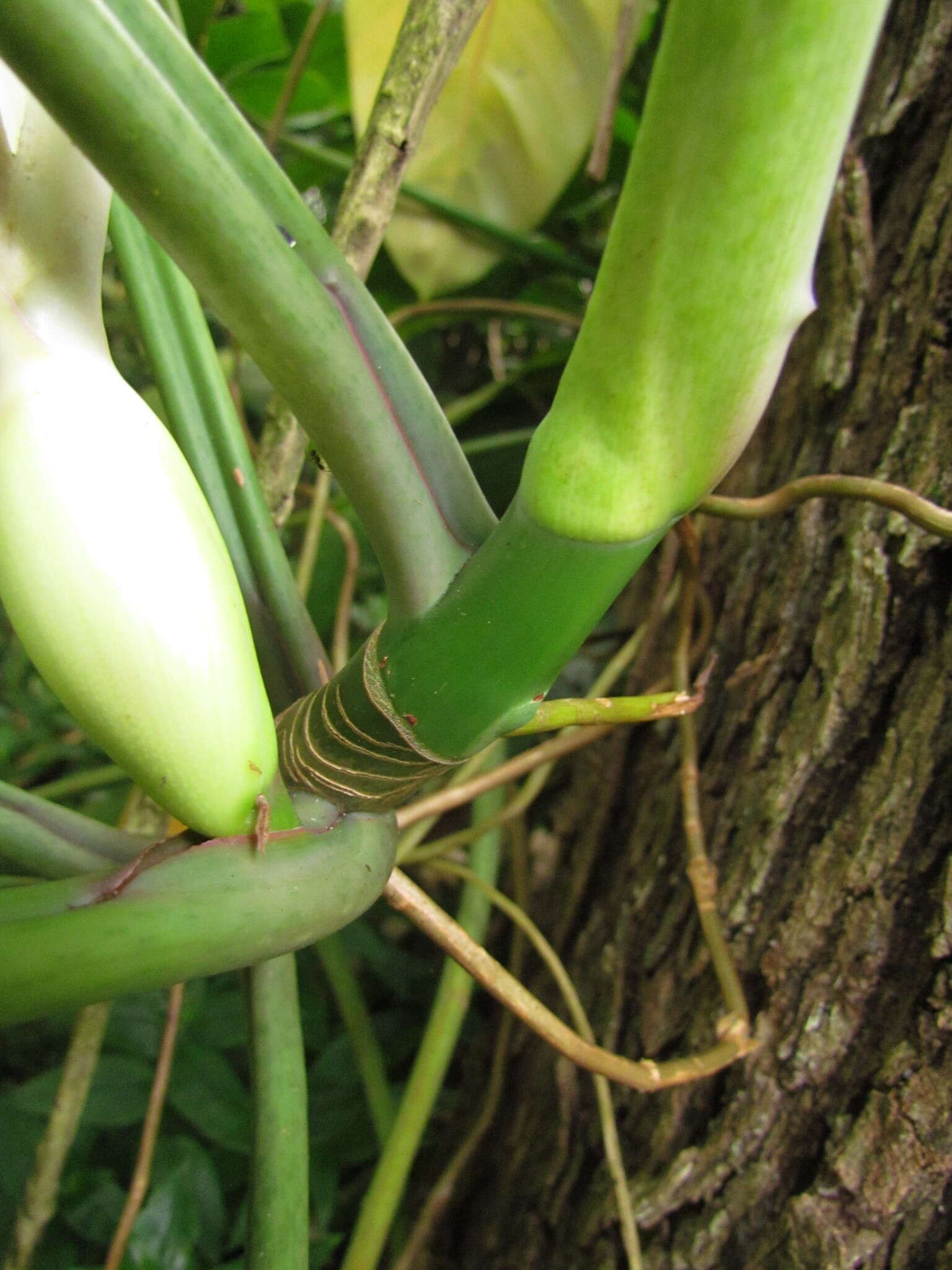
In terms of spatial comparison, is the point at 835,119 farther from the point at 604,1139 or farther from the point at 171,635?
the point at 604,1139

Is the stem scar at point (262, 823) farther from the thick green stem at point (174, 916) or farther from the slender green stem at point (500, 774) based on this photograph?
the slender green stem at point (500, 774)

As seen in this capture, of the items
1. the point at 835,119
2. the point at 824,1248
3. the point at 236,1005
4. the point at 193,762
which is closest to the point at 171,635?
the point at 193,762

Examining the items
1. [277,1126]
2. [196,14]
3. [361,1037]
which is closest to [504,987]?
[277,1126]

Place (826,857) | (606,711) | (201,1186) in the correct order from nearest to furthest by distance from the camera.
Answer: (606,711) → (826,857) → (201,1186)

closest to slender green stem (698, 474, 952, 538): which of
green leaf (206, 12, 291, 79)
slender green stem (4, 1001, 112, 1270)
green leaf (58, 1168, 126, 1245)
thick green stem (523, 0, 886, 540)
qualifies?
thick green stem (523, 0, 886, 540)

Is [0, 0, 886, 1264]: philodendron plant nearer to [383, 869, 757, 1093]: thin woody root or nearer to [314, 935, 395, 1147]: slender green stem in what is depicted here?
[383, 869, 757, 1093]: thin woody root

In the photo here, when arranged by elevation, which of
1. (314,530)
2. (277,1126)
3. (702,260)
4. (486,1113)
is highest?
(702,260)

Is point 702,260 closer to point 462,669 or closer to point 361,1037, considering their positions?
point 462,669
